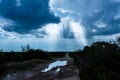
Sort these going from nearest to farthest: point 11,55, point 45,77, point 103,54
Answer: point 103,54
point 45,77
point 11,55

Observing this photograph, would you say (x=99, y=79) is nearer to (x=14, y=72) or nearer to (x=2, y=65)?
(x=14, y=72)

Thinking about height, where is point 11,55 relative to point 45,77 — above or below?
above

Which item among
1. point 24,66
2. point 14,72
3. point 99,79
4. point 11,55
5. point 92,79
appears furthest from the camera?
point 11,55

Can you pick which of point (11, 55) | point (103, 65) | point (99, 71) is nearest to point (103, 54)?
point (103, 65)

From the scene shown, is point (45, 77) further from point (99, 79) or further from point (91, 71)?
point (99, 79)

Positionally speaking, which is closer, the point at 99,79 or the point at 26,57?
the point at 99,79

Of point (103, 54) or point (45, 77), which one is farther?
point (45, 77)

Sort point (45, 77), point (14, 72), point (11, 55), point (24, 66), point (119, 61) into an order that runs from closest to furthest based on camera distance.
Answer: point (119, 61) → point (45, 77) → point (14, 72) → point (24, 66) → point (11, 55)

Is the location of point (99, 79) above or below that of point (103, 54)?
below

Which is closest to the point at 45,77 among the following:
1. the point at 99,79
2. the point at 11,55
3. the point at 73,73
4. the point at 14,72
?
the point at 73,73

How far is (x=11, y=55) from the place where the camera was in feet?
121

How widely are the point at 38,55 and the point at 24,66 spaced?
A: 12.7 m

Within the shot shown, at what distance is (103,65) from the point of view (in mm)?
15148

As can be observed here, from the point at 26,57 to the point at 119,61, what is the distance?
25.9 meters
